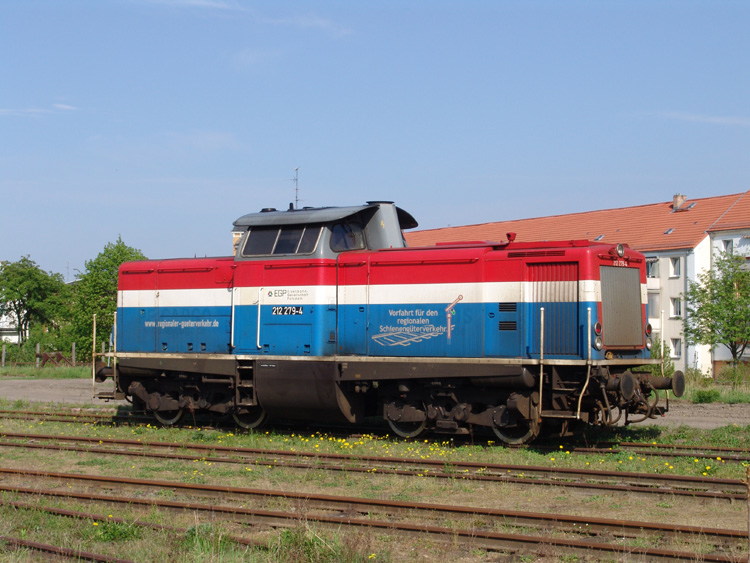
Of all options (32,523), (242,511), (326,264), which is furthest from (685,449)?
(32,523)

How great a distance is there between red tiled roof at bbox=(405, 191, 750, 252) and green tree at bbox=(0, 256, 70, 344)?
45758 mm

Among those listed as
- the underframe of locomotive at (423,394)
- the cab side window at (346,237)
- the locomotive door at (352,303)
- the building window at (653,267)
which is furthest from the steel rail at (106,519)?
the building window at (653,267)

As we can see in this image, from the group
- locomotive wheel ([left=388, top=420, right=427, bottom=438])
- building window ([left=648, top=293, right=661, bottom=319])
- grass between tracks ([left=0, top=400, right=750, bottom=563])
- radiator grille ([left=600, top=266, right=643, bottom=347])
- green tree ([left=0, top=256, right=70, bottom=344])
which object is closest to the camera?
grass between tracks ([left=0, top=400, right=750, bottom=563])

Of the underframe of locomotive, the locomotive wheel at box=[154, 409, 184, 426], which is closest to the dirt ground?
the locomotive wheel at box=[154, 409, 184, 426]

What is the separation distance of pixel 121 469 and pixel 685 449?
8717 mm

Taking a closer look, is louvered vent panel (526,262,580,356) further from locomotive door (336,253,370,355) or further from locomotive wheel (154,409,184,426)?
locomotive wheel (154,409,184,426)

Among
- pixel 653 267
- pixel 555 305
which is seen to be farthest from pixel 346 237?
pixel 653 267

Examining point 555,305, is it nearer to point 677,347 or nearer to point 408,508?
point 408,508

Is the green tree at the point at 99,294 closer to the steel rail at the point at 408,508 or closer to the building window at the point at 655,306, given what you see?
the building window at the point at 655,306

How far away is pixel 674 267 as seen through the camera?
49500 mm

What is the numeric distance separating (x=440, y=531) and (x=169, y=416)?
9.66 metres

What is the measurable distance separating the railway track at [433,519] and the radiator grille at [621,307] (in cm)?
488

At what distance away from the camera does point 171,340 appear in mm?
15289

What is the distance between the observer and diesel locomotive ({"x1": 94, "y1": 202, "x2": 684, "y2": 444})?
1209 cm
